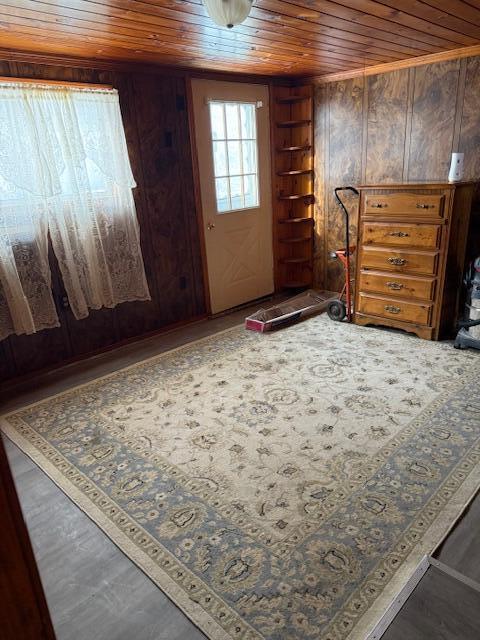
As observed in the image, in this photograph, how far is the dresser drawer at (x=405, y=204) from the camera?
135 inches

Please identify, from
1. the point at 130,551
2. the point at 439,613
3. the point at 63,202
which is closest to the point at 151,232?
the point at 63,202

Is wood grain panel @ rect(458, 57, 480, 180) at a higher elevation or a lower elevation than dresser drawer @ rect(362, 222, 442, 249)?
higher

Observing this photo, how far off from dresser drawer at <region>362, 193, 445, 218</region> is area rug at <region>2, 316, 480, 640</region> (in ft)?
3.44

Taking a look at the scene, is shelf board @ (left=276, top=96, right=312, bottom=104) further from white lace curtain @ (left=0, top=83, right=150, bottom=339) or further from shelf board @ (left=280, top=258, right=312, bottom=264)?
white lace curtain @ (left=0, top=83, right=150, bottom=339)

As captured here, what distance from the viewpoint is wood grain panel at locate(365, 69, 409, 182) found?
4.08m

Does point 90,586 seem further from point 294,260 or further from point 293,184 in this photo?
point 293,184

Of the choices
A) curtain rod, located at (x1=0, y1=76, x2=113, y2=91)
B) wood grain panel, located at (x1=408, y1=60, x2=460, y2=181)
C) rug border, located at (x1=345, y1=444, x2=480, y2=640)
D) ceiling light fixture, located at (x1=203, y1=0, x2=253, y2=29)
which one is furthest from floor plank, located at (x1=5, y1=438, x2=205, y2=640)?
wood grain panel, located at (x1=408, y1=60, x2=460, y2=181)

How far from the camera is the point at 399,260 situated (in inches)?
147

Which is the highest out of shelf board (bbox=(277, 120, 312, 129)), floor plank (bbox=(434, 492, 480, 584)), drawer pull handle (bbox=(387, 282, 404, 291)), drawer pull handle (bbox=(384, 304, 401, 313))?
shelf board (bbox=(277, 120, 312, 129))

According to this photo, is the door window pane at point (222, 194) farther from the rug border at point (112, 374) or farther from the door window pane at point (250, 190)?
the rug border at point (112, 374)

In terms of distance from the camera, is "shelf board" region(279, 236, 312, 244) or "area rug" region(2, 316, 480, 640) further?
"shelf board" region(279, 236, 312, 244)

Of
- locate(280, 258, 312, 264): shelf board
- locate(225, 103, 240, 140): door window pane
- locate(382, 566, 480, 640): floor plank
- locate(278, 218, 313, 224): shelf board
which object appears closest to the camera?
locate(382, 566, 480, 640): floor plank

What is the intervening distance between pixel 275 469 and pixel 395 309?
2136mm

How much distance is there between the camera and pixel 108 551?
6.03 feet
